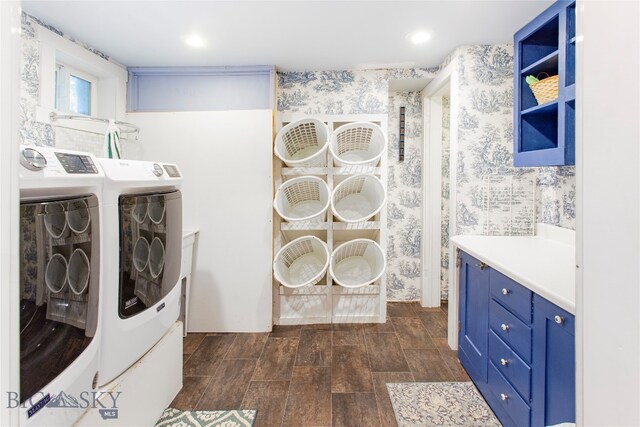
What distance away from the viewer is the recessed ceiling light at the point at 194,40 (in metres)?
2.17

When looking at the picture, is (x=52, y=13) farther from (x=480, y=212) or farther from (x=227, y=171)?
(x=480, y=212)

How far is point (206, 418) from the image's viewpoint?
5.46 ft

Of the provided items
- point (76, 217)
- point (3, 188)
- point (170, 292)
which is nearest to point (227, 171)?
point (170, 292)

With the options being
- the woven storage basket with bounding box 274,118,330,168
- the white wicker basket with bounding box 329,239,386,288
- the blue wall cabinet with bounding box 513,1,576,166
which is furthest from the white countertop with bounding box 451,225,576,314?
the woven storage basket with bounding box 274,118,330,168

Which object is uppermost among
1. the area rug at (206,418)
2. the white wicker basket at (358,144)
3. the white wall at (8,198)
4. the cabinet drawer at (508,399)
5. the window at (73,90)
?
the window at (73,90)

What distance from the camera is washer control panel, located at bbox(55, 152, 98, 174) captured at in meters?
0.98

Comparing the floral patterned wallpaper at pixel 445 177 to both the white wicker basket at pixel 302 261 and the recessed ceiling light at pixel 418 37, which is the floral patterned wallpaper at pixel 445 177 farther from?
the white wicker basket at pixel 302 261

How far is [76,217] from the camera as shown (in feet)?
3.40

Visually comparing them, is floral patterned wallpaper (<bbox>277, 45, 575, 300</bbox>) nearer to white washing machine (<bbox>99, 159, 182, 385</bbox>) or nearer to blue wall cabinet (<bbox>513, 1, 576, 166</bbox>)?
blue wall cabinet (<bbox>513, 1, 576, 166</bbox>)

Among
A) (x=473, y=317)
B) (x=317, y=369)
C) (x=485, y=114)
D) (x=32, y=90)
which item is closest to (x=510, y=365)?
(x=473, y=317)

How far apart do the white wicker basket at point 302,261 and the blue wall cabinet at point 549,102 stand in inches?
59.8

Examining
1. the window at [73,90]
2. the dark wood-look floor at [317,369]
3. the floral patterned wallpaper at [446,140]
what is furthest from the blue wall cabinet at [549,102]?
the window at [73,90]

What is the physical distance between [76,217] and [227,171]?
162cm

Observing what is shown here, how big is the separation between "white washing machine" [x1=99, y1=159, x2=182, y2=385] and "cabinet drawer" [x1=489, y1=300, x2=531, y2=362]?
166 centimetres
